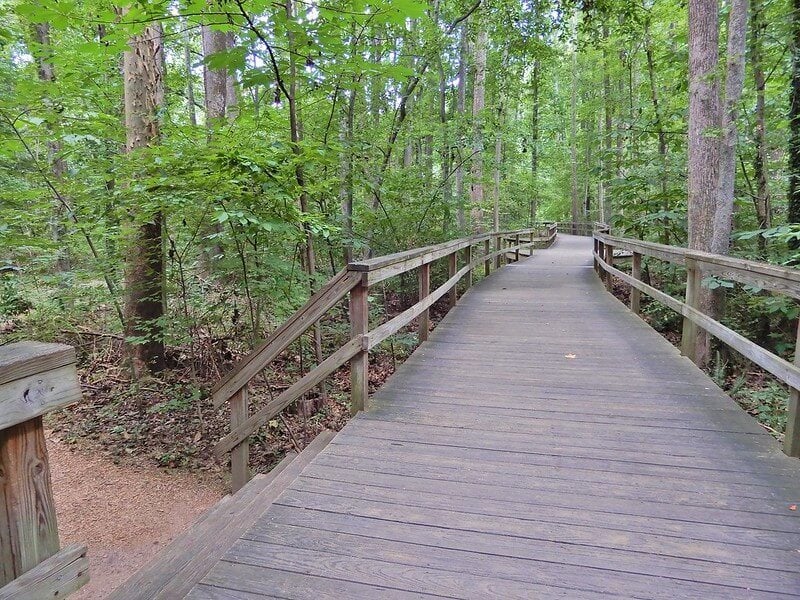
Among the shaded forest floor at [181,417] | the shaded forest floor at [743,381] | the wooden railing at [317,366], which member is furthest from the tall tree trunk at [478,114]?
the wooden railing at [317,366]

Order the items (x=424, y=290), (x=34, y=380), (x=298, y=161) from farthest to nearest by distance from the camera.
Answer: (x=424, y=290), (x=298, y=161), (x=34, y=380)

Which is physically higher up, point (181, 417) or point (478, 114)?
point (478, 114)

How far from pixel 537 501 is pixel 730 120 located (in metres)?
6.76

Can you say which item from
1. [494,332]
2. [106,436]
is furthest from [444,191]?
[106,436]

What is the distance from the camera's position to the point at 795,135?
7113 millimetres

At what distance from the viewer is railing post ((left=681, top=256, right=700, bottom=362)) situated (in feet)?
15.2

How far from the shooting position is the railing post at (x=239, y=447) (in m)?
3.76

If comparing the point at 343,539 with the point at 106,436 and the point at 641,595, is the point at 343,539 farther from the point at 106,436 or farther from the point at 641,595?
the point at 106,436

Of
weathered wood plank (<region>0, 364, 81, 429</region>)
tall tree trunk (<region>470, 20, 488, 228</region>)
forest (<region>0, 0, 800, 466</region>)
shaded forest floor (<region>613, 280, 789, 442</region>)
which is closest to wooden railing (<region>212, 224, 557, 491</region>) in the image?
forest (<region>0, 0, 800, 466</region>)

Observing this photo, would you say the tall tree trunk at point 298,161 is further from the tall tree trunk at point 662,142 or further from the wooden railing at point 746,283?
the tall tree trunk at point 662,142

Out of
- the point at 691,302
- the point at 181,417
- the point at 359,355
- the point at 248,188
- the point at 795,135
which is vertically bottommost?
A: the point at 181,417

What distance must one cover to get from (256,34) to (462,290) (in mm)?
6954

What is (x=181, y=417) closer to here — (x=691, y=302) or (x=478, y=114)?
(x=691, y=302)

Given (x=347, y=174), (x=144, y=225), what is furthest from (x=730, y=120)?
(x=144, y=225)
